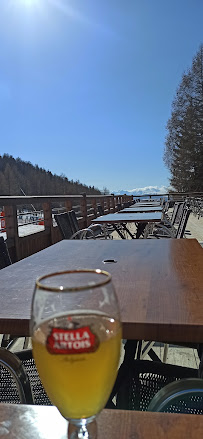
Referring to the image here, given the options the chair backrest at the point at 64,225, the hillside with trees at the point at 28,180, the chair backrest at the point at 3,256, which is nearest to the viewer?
the chair backrest at the point at 3,256

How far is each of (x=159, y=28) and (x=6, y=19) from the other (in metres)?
9.56

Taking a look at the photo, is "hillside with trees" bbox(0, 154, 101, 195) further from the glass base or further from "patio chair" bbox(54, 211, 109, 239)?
the glass base

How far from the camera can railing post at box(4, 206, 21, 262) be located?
3.70m

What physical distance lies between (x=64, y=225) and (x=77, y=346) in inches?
119

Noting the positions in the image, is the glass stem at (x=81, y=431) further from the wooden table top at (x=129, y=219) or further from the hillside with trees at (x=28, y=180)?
the hillside with trees at (x=28, y=180)

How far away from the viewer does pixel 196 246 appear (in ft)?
5.71

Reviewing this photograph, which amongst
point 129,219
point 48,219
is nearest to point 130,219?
point 129,219

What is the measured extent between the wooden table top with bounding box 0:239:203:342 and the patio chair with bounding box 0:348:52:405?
6cm

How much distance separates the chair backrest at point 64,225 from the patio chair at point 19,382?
6.56 feet

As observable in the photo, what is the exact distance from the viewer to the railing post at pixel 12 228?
12.1ft

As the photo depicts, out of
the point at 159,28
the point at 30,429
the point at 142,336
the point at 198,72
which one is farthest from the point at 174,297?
the point at 198,72

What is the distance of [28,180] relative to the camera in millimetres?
75875

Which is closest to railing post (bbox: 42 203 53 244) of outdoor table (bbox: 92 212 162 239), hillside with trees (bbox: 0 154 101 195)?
outdoor table (bbox: 92 212 162 239)

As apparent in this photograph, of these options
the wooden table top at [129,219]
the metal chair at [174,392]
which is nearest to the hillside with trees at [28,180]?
the wooden table top at [129,219]
